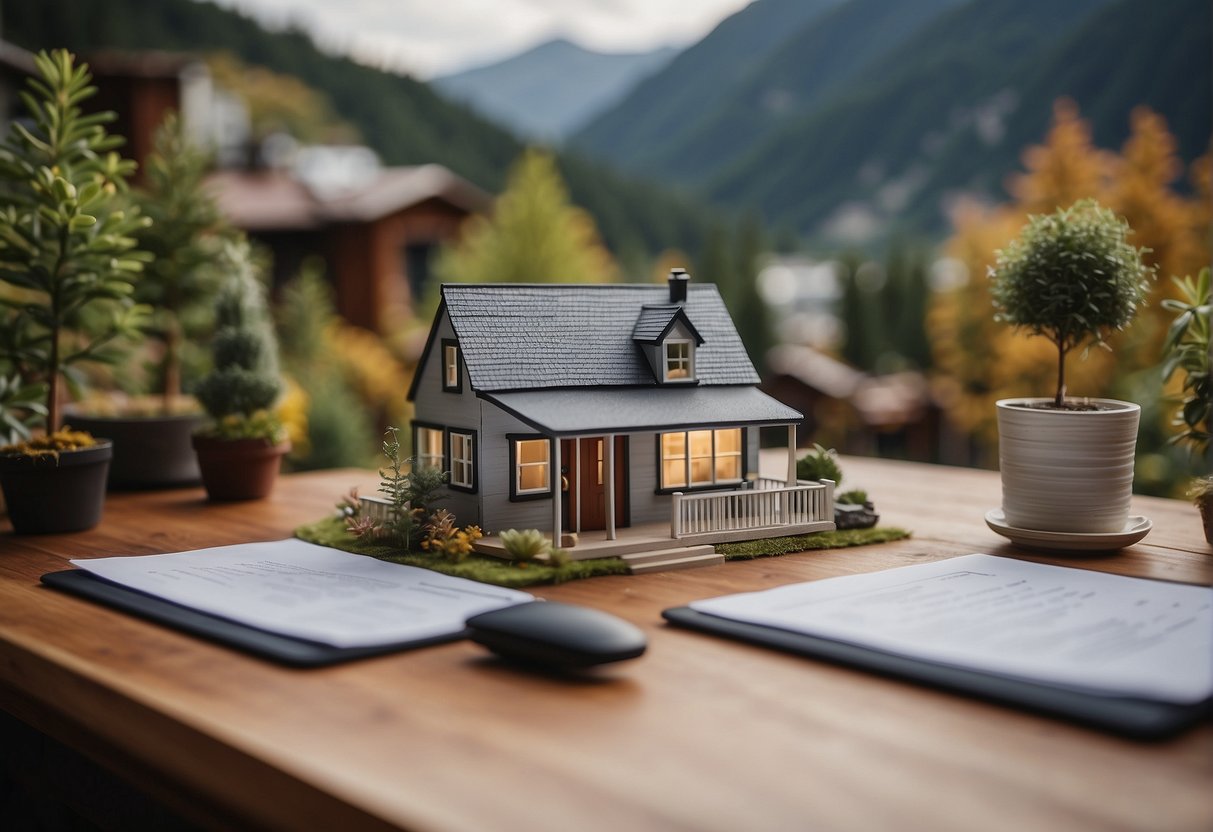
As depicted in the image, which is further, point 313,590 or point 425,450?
point 425,450

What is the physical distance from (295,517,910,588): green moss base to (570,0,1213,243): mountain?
8.83m

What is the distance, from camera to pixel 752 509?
2.79m

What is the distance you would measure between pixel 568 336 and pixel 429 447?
514 millimetres

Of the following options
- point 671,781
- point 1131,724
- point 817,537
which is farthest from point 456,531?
point 1131,724

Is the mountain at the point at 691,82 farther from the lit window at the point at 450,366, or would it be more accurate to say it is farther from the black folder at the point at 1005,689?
the black folder at the point at 1005,689

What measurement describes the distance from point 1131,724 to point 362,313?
19.5 meters

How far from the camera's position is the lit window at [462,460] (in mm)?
2756

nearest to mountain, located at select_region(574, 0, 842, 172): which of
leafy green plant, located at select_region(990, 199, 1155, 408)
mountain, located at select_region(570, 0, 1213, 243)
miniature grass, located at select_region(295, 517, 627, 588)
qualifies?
mountain, located at select_region(570, 0, 1213, 243)

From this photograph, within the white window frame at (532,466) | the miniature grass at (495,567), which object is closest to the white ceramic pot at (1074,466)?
the miniature grass at (495,567)

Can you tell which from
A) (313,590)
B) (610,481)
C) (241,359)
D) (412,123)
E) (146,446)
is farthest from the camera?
(412,123)

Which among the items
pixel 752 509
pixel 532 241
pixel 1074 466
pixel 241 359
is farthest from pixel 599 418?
pixel 532 241

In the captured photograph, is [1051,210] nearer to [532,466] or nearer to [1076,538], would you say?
[1076,538]

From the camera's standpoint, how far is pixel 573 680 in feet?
5.50

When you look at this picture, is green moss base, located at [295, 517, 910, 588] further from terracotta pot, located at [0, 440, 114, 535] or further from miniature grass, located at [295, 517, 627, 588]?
terracotta pot, located at [0, 440, 114, 535]
